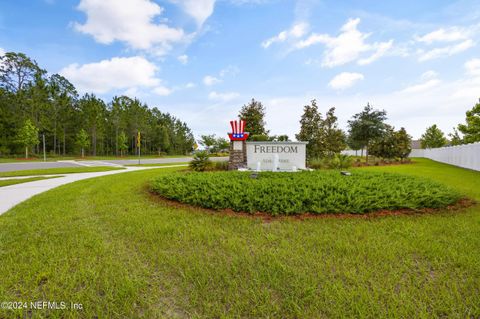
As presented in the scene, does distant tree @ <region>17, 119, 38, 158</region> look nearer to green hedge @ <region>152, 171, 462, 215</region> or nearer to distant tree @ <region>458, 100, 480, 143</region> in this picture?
green hedge @ <region>152, 171, 462, 215</region>

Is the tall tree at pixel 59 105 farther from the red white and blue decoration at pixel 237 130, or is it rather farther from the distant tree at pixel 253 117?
the red white and blue decoration at pixel 237 130

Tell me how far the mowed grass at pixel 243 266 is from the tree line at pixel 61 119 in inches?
1327

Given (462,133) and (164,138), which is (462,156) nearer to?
(462,133)

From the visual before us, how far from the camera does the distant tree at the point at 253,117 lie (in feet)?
77.8

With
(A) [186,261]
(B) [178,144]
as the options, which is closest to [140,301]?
(A) [186,261]

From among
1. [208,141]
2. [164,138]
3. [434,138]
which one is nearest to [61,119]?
[164,138]

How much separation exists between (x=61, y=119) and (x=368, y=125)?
42.6 m

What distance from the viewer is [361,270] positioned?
234 centimetres

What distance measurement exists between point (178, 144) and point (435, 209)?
167ft

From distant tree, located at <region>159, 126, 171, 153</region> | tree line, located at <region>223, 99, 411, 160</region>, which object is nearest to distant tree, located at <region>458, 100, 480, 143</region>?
tree line, located at <region>223, 99, 411, 160</region>

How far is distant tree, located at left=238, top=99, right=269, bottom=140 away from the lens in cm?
2372

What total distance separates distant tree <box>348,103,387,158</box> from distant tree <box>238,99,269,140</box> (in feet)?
31.8

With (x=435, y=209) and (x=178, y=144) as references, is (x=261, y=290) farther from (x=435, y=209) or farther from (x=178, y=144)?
(x=178, y=144)

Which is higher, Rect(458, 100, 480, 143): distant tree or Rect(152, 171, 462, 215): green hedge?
Rect(458, 100, 480, 143): distant tree
